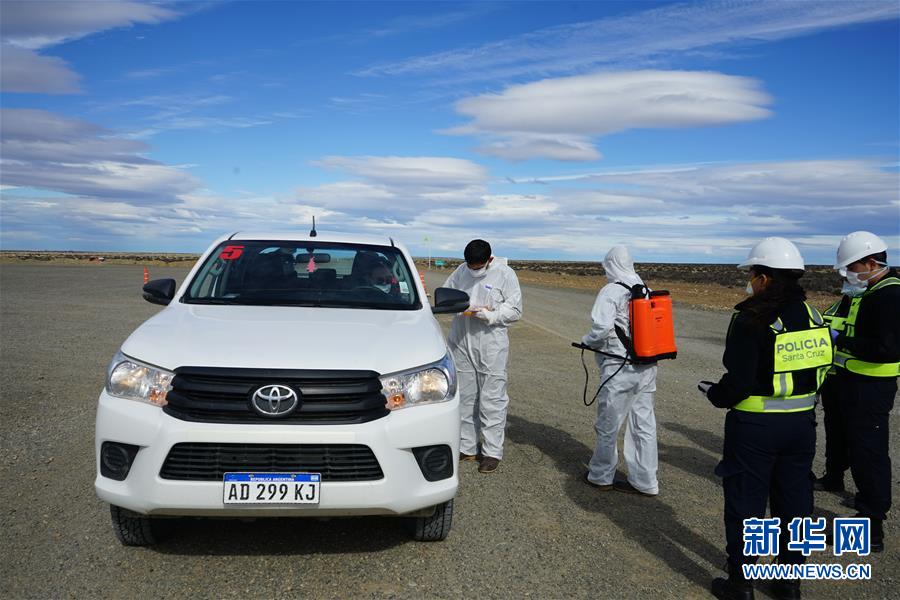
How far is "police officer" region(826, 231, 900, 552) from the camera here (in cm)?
455

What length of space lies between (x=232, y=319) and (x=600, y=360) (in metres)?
2.71

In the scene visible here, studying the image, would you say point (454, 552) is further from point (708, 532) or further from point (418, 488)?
point (708, 532)

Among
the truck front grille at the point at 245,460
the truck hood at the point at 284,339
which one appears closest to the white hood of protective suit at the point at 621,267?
the truck hood at the point at 284,339

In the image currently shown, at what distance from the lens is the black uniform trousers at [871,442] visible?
4605 mm

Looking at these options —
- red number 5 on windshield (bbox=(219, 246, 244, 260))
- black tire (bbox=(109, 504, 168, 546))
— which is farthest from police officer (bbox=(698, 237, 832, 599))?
red number 5 on windshield (bbox=(219, 246, 244, 260))

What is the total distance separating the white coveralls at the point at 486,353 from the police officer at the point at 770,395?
240cm

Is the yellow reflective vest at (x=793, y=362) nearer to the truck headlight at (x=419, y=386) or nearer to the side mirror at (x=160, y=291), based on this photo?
the truck headlight at (x=419, y=386)

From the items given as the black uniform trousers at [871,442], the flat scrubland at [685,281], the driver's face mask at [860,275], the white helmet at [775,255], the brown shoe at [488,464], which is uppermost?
the white helmet at [775,255]

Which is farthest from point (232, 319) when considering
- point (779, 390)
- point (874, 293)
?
point (874, 293)

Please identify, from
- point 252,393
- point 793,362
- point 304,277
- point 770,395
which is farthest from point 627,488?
point 252,393

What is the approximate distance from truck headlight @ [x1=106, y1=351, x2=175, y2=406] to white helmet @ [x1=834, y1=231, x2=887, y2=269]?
4.12 metres

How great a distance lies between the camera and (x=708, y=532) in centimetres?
478

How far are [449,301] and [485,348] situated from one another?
2.92ft

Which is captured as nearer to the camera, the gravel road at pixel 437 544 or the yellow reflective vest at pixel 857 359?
the gravel road at pixel 437 544
